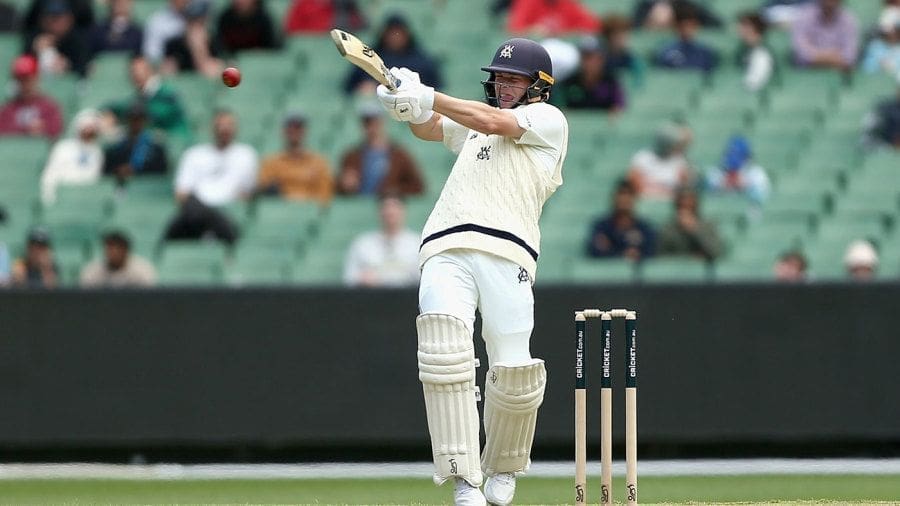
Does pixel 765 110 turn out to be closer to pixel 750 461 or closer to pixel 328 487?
pixel 750 461

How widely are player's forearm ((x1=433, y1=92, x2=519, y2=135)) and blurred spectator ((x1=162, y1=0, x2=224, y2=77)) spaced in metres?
6.96

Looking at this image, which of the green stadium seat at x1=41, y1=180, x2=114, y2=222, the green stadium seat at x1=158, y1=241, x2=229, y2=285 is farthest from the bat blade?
the green stadium seat at x1=41, y1=180, x2=114, y2=222

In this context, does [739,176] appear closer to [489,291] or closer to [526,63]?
[526,63]

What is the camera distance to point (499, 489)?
6980mm

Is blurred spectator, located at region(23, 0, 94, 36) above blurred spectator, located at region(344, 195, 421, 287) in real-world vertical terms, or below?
above

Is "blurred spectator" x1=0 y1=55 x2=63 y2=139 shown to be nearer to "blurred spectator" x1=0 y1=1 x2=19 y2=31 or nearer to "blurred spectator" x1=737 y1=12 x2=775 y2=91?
"blurred spectator" x1=0 y1=1 x2=19 y2=31

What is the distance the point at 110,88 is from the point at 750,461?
19.0 ft

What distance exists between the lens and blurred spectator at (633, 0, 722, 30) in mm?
13492

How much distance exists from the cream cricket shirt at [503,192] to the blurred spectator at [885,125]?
619 centimetres

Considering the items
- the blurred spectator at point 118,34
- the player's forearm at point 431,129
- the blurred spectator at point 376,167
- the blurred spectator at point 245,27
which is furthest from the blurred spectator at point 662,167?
the player's forearm at point 431,129

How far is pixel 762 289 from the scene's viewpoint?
10359 mm

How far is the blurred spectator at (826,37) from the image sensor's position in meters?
13.1

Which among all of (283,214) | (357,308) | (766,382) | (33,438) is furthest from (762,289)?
(33,438)

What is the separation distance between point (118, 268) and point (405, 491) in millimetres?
3025
